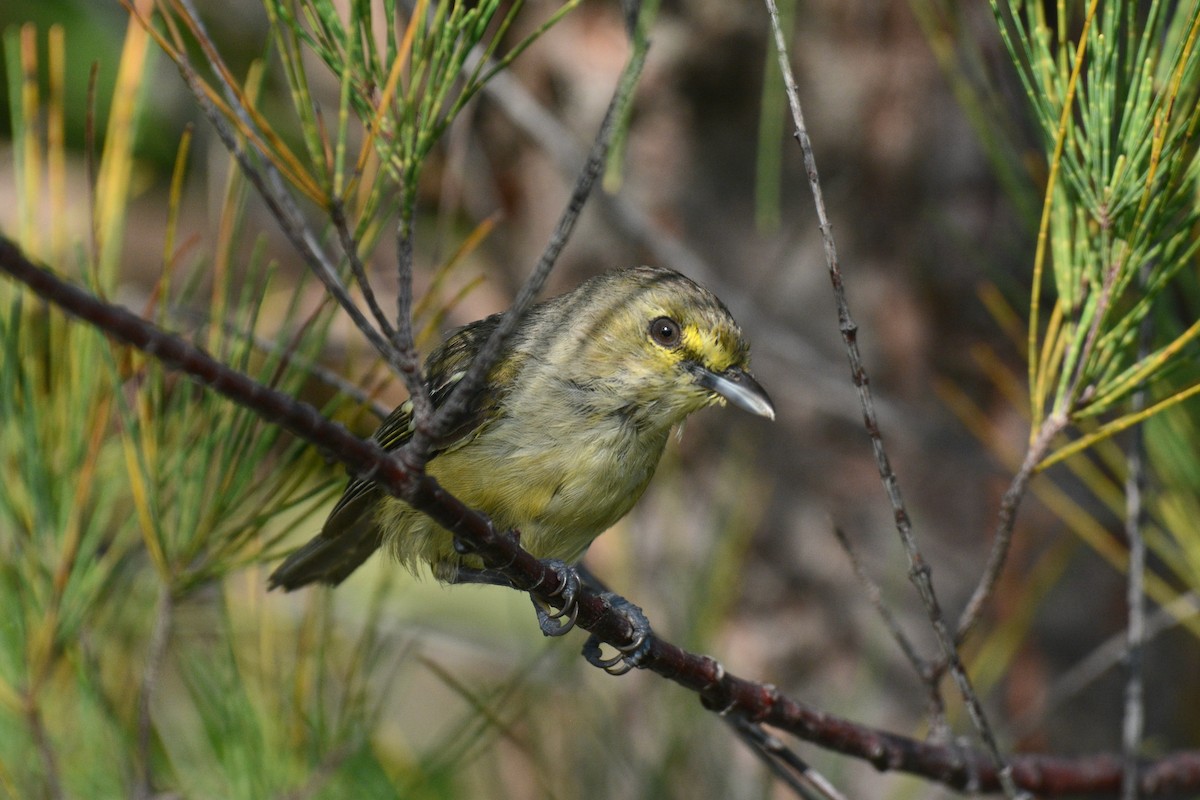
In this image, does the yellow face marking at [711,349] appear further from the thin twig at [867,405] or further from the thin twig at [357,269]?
the thin twig at [357,269]

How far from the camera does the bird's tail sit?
7.85ft

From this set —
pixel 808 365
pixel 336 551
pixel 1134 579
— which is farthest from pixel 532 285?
pixel 808 365

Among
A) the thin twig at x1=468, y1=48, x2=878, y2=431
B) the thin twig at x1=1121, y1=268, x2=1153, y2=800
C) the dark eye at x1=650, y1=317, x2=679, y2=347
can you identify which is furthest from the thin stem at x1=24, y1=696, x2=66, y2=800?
the thin twig at x1=1121, y1=268, x2=1153, y2=800

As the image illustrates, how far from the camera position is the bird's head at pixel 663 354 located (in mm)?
2223

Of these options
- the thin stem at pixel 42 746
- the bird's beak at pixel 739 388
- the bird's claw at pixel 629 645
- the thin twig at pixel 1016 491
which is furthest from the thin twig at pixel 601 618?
the thin stem at pixel 42 746

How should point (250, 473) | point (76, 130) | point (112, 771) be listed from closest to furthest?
point (250, 473)
point (112, 771)
point (76, 130)

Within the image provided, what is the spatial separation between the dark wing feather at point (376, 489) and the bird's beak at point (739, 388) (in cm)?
39

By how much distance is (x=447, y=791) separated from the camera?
230 centimetres

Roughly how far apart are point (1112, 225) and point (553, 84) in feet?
7.49

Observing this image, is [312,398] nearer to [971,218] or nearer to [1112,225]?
[971,218]

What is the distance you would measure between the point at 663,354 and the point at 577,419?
0.21 m

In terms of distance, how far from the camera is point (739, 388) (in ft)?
7.07

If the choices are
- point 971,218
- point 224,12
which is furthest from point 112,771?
point 224,12

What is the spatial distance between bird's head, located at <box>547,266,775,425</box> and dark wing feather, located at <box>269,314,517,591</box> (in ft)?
0.55
